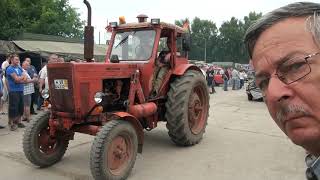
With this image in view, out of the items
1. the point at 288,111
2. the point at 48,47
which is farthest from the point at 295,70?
the point at 48,47

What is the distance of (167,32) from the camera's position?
7422mm

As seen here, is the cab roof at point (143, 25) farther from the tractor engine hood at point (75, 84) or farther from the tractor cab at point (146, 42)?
the tractor engine hood at point (75, 84)

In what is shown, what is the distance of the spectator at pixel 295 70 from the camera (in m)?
1.10

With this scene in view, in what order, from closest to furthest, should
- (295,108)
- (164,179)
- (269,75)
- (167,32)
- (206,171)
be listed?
(295,108)
(269,75)
(164,179)
(206,171)
(167,32)

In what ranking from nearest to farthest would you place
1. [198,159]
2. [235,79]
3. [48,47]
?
[198,159], [48,47], [235,79]

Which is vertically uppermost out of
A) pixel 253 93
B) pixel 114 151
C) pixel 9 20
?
pixel 9 20

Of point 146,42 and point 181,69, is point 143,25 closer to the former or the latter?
point 146,42

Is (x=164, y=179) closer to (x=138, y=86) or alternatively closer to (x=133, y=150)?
(x=133, y=150)

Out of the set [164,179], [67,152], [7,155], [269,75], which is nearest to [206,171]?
[164,179]

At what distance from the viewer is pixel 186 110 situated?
22.7ft

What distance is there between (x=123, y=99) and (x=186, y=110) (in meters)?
1.10

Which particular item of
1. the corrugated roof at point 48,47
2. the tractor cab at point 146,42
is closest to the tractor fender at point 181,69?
the tractor cab at point 146,42

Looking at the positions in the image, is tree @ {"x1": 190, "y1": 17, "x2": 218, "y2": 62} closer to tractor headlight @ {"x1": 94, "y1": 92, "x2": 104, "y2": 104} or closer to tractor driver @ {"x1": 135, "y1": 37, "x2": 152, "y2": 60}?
tractor driver @ {"x1": 135, "y1": 37, "x2": 152, "y2": 60}

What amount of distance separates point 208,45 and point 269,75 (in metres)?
75.9
